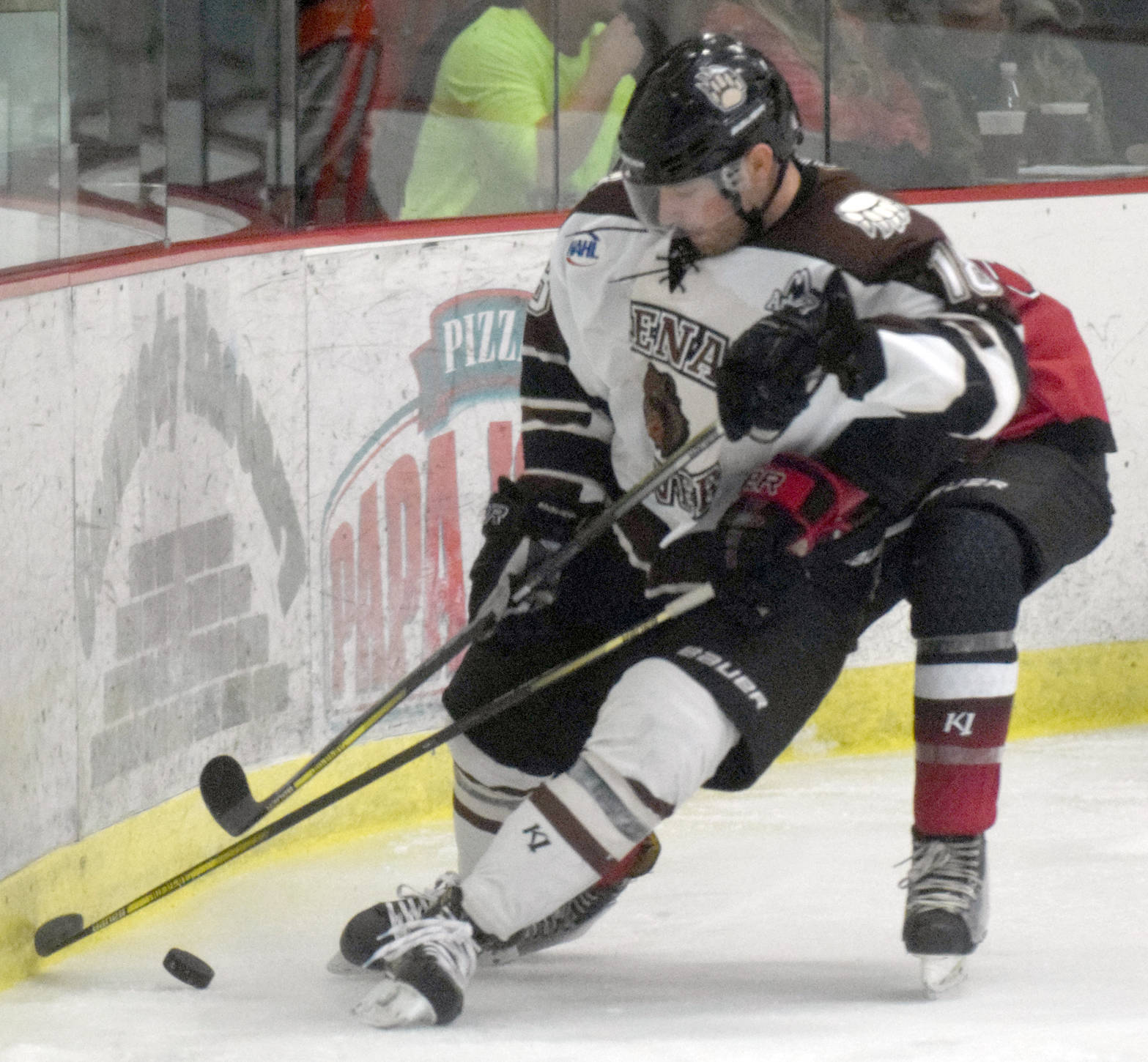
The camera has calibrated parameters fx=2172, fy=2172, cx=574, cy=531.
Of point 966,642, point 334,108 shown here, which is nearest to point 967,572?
point 966,642

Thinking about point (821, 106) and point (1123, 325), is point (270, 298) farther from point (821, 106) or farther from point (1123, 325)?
point (1123, 325)

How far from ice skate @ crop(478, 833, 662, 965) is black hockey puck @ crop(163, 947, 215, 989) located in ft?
1.17

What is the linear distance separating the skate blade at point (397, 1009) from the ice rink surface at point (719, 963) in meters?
0.01

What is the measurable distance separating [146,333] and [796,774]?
150 cm

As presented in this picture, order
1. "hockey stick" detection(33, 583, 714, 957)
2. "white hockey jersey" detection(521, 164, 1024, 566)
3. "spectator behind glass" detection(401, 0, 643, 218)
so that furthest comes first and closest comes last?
"spectator behind glass" detection(401, 0, 643, 218) → "hockey stick" detection(33, 583, 714, 957) → "white hockey jersey" detection(521, 164, 1024, 566)

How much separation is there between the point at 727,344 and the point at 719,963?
791 mm

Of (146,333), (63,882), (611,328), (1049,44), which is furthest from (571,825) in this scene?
(1049,44)

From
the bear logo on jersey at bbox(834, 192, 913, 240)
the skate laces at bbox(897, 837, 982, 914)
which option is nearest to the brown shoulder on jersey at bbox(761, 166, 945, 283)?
the bear logo on jersey at bbox(834, 192, 913, 240)

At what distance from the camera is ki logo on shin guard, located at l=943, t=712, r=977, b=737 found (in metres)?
2.46

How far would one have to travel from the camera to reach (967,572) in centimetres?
242

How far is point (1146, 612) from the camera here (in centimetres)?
419

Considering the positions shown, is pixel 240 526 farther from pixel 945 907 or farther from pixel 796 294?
pixel 945 907

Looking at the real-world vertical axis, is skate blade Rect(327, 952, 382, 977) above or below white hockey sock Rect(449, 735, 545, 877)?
below

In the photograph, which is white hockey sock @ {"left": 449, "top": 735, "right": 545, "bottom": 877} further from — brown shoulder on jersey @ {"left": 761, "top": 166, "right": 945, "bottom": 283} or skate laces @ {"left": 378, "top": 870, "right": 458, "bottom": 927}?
brown shoulder on jersey @ {"left": 761, "top": 166, "right": 945, "bottom": 283}
